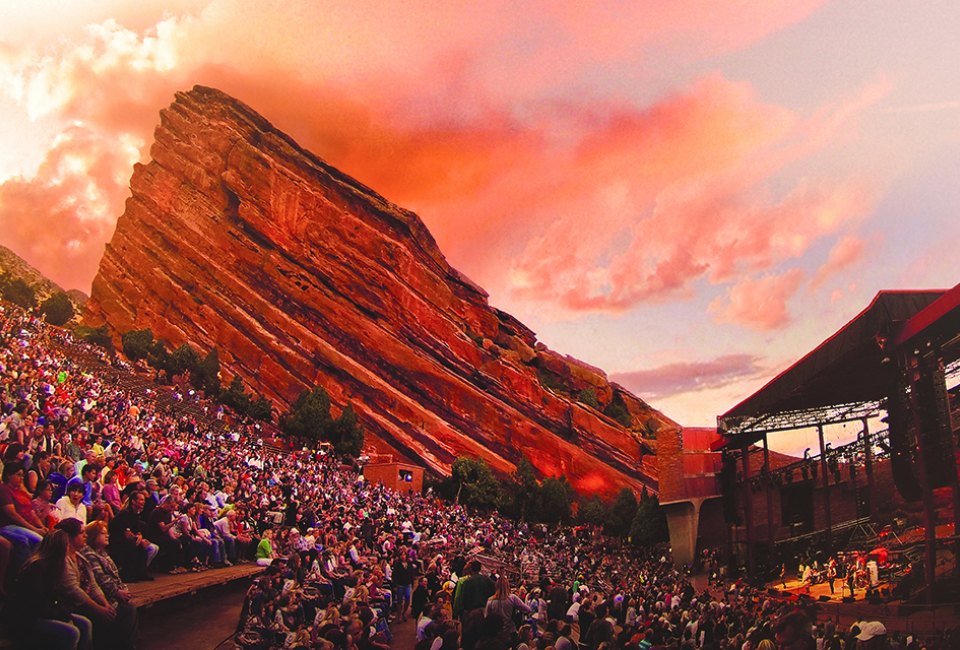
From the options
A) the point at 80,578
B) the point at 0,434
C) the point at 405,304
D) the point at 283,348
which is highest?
the point at 405,304

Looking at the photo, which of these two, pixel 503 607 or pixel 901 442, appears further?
pixel 901 442

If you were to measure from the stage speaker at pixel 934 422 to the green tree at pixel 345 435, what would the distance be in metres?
43.6

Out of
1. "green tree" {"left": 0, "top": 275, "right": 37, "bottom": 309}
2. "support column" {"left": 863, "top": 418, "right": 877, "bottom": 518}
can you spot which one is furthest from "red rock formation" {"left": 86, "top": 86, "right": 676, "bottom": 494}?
"support column" {"left": 863, "top": 418, "right": 877, "bottom": 518}

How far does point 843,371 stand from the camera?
58.1 ft

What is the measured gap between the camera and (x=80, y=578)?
18.6ft

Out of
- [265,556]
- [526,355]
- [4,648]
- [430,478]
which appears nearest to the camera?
[4,648]

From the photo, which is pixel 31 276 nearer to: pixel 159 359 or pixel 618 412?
pixel 159 359

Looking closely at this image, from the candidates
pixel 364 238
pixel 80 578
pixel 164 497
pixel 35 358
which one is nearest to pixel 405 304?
pixel 364 238

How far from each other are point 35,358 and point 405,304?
163 feet

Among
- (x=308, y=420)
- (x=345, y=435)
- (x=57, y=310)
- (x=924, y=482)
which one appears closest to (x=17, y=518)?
(x=924, y=482)

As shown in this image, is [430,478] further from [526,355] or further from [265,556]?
[265,556]

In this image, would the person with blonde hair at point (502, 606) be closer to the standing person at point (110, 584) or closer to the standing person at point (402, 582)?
the standing person at point (110, 584)

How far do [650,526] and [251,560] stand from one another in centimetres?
3624

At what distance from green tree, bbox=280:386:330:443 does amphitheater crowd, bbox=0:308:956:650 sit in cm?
3102
